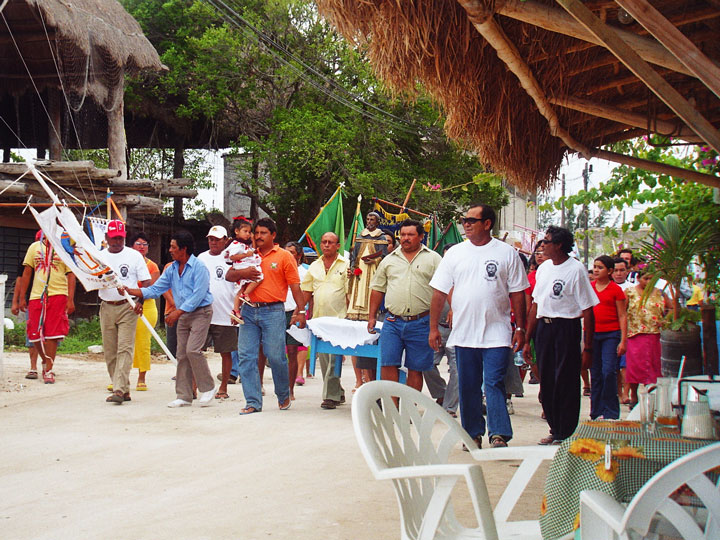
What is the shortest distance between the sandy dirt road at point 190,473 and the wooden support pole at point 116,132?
948 cm

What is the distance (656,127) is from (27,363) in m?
11.4

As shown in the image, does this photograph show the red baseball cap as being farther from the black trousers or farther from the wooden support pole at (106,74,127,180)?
the wooden support pole at (106,74,127,180)

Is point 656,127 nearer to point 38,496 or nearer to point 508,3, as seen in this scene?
point 508,3

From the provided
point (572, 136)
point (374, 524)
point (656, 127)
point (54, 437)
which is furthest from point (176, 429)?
point (656, 127)

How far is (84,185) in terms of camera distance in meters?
17.0

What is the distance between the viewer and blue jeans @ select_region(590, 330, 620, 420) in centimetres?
854

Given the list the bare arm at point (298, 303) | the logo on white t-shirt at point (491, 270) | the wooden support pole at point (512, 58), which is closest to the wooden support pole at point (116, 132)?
the bare arm at point (298, 303)

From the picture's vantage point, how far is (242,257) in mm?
9133

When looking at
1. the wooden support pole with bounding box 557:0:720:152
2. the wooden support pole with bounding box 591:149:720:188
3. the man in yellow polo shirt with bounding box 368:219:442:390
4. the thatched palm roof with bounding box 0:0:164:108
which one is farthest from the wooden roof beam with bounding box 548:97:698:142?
the thatched palm roof with bounding box 0:0:164:108

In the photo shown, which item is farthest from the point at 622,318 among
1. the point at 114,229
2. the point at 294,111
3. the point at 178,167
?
the point at 178,167

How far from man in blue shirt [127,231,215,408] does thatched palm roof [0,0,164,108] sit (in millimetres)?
8244

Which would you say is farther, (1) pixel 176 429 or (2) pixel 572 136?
(1) pixel 176 429

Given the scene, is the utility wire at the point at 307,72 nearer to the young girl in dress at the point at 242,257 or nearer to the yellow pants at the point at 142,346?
the yellow pants at the point at 142,346

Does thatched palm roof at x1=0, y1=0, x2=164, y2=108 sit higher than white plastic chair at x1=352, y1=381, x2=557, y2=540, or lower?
higher
